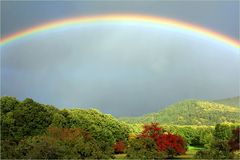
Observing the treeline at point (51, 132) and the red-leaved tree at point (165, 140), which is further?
the red-leaved tree at point (165, 140)

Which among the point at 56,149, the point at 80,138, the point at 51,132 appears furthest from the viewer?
the point at 51,132

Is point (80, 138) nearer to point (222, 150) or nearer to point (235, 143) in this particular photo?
point (222, 150)

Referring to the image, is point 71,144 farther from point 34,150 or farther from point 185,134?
point 185,134

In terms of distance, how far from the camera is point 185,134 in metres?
119

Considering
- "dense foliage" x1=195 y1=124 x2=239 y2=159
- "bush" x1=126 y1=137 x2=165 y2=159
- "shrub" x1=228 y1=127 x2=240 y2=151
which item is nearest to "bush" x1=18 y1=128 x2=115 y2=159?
"bush" x1=126 y1=137 x2=165 y2=159

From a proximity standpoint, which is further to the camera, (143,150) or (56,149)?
(143,150)

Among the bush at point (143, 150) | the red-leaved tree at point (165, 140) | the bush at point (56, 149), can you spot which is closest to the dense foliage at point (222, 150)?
the bush at point (143, 150)

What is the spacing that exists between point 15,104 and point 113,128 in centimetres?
2753

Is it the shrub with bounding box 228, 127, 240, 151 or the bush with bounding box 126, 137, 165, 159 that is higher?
the shrub with bounding box 228, 127, 240, 151

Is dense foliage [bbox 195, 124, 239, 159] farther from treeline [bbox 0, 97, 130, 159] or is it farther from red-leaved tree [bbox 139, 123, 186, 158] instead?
red-leaved tree [bbox 139, 123, 186, 158]

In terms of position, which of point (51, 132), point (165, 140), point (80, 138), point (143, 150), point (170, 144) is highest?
point (51, 132)

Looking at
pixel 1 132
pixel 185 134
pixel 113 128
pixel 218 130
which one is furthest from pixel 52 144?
pixel 185 134

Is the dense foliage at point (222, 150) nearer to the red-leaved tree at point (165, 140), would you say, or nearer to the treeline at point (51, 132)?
the treeline at point (51, 132)

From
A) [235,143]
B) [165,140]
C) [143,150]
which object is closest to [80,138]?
[143,150]
